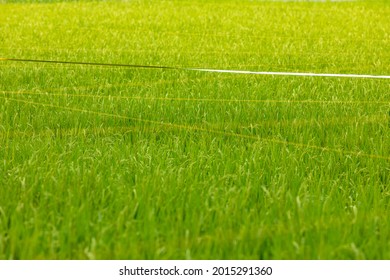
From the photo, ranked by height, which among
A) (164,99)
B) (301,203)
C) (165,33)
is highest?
(165,33)

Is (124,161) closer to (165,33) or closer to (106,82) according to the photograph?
(106,82)

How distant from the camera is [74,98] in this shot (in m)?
5.20

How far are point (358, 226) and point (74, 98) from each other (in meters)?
3.13

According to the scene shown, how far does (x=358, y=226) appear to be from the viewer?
270 cm

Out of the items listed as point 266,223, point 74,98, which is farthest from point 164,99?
point 266,223

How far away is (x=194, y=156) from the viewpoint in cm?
371

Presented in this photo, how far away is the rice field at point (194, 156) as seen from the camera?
8.45 feet

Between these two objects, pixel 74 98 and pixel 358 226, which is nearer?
pixel 358 226

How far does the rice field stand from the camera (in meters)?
2.58

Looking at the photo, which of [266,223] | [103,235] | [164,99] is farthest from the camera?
[164,99]

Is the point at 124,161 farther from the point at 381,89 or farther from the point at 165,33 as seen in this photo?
the point at 165,33

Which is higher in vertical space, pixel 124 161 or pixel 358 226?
pixel 124 161

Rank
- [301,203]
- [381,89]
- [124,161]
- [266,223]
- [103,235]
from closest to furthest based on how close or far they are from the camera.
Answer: [103,235]
[266,223]
[301,203]
[124,161]
[381,89]

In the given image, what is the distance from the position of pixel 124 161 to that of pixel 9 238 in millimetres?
1053
